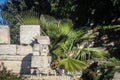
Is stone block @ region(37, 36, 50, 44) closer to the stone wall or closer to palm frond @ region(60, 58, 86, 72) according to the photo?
the stone wall

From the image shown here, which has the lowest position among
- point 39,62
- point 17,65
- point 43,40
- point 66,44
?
point 17,65

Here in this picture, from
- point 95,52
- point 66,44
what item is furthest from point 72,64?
point 95,52

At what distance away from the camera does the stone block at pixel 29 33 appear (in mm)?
15586

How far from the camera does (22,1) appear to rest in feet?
75.7

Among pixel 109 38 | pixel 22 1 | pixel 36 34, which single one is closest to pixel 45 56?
pixel 36 34

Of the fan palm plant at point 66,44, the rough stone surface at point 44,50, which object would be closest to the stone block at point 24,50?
the fan palm plant at point 66,44

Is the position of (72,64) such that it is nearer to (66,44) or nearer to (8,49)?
(66,44)

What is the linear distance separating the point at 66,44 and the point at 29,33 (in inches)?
54.0

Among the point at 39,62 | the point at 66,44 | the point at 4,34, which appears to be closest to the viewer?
the point at 39,62

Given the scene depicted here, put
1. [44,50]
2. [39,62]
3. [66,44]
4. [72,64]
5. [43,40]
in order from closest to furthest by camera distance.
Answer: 1. [39,62]
2. [44,50]
3. [43,40]
4. [72,64]
5. [66,44]

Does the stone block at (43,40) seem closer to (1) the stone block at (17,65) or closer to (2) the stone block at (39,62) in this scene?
(2) the stone block at (39,62)

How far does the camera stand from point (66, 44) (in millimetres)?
16172

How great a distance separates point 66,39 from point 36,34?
44.0 inches

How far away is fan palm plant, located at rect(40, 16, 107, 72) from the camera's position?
1574 cm
